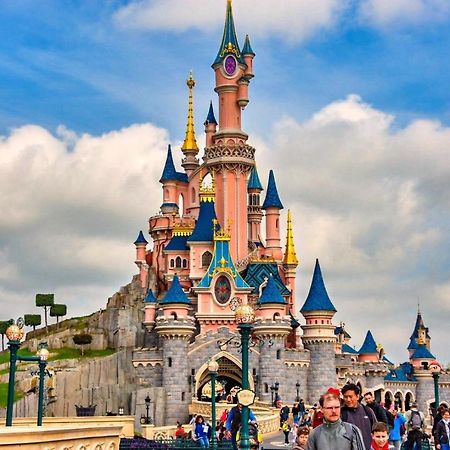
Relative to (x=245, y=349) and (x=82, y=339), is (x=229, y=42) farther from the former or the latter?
(x=245, y=349)

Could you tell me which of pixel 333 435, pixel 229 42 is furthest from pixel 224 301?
pixel 333 435

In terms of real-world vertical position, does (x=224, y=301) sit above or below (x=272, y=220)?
below

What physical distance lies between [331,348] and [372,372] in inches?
347

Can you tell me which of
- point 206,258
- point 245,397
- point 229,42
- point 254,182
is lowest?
point 245,397

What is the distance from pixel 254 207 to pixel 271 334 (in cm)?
1787

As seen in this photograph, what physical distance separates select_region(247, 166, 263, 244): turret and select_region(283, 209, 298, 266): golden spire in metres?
2.35

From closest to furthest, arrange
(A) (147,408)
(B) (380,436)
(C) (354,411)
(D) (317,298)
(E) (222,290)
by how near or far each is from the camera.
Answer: (B) (380,436)
(C) (354,411)
(A) (147,408)
(E) (222,290)
(D) (317,298)

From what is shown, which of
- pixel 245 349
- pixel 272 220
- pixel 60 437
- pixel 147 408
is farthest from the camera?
pixel 272 220

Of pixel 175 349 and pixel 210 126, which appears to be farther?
pixel 210 126

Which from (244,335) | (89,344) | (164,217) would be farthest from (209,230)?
(244,335)

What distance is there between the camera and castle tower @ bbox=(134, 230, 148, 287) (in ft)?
231

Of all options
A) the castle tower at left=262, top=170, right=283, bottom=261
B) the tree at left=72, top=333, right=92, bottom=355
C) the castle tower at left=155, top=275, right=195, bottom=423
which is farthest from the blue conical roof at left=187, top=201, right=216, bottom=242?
the tree at left=72, top=333, right=92, bottom=355

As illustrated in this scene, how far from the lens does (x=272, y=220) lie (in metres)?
67.5

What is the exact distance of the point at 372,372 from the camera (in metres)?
66.0
